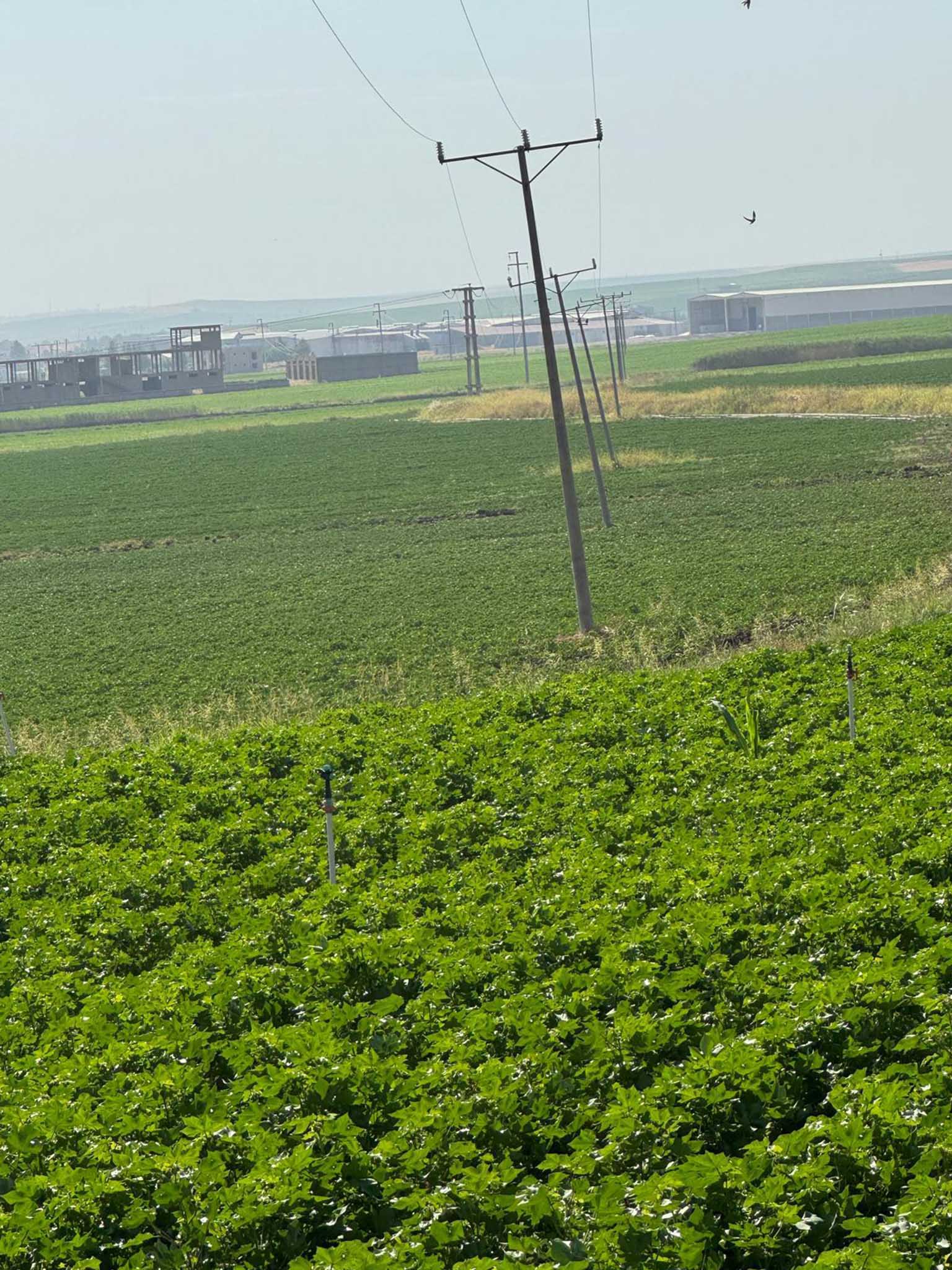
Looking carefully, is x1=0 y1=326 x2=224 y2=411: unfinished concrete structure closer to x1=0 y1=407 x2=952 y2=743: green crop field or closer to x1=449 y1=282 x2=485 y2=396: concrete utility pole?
x1=449 y1=282 x2=485 y2=396: concrete utility pole

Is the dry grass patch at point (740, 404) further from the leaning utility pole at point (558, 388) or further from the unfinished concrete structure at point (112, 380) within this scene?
the unfinished concrete structure at point (112, 380)

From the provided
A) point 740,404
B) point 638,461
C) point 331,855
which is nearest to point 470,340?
point 740,404

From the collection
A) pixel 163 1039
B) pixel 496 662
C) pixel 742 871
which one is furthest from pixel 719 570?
pixel 163 1039

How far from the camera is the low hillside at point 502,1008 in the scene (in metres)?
7.58

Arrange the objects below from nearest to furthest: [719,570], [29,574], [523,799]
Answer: [523,799] < [719,570] < [29,574]

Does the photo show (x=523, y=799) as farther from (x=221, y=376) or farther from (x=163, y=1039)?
(x=221, y=376)

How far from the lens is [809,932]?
10453mm

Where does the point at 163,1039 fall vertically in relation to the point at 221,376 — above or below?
below

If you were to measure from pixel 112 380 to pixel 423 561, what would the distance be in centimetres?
13591

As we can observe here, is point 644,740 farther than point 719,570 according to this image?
No

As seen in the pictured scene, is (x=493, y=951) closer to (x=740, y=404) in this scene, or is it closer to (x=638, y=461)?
(x=638, y=461)

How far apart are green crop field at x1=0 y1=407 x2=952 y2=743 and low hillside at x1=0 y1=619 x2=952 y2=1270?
10.5 metres

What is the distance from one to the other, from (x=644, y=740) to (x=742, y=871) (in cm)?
540

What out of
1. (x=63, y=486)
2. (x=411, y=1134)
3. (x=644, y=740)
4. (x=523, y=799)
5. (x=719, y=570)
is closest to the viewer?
(x=411, y=1134)
